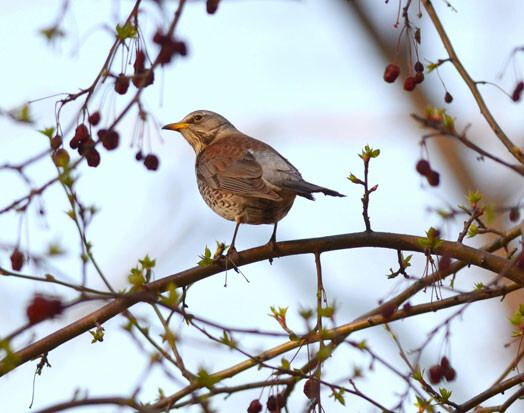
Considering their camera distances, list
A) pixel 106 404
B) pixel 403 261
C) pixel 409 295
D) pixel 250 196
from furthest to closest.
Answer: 1. pixel 250 196
2. pixel 409 295
3. pixel 403 261
4. pixel 106 404

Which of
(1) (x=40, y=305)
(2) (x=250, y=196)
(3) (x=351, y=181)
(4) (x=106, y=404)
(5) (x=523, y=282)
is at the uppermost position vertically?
Result: (2) (x=250, y=196)

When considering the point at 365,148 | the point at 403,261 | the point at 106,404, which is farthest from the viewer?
the point at 403,261

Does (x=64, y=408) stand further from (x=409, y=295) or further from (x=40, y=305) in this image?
(x=409, y=295)

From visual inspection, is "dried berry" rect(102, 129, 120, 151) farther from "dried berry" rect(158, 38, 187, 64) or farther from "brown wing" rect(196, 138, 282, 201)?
"brown wing" rect(196, 138, 282, 201)

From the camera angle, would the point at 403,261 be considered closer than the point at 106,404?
No

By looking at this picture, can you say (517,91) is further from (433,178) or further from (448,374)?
(448,374)

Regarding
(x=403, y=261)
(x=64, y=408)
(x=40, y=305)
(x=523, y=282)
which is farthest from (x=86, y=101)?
(x=523, y=282)

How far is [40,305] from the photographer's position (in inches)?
86.9

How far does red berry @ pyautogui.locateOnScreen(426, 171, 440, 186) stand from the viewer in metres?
3.21

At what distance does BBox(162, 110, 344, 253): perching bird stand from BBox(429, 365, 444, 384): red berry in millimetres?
1418

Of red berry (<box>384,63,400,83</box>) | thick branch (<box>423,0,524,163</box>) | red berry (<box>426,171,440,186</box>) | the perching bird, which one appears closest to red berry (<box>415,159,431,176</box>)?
red berry (<box>426,171,440,186</box>)

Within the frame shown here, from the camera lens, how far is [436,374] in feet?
10.1

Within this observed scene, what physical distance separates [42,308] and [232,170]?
3.37 meters

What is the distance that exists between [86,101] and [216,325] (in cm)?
113
